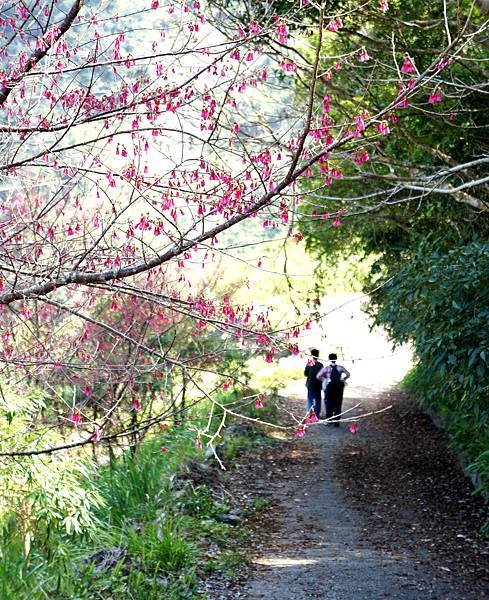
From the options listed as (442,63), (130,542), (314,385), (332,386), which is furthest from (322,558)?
(314,385)

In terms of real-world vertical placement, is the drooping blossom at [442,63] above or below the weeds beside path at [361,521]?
above

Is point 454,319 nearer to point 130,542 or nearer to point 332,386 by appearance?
point 130,542

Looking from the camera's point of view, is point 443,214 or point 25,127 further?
point 443,214

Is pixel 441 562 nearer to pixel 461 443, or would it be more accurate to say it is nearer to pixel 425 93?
pixel 461 443

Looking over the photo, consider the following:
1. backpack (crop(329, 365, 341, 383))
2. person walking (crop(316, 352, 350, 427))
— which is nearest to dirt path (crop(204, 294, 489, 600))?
person walking (crop(316, 352, 350, 427))

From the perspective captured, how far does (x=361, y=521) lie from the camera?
9312mm

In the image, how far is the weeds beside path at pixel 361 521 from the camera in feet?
22.9

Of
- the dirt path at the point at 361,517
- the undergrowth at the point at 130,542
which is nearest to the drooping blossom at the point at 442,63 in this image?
the dirt path at the point at 361,517

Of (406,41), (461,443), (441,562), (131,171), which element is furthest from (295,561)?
(406,41)

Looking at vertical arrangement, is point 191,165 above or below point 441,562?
above

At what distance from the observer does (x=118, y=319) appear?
12.8 meters

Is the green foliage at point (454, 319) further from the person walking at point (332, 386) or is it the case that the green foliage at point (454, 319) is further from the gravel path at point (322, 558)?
the person walking at point (332, 386)

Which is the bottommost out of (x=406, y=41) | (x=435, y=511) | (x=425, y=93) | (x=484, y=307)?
(x=435, y=511)

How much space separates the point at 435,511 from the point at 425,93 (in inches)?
185
